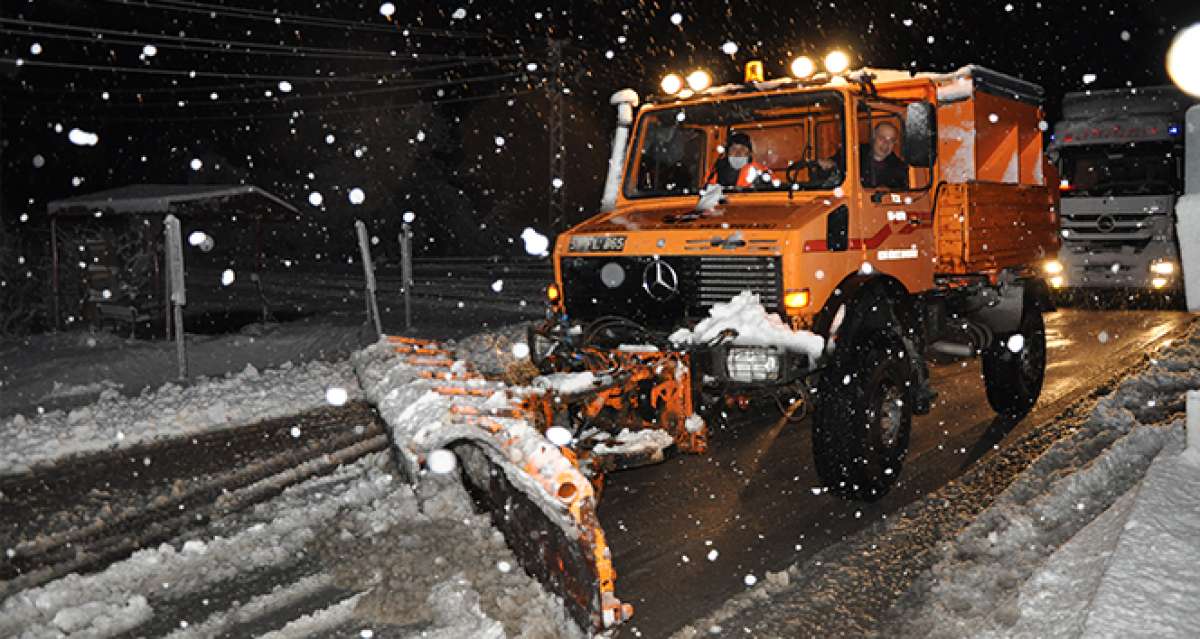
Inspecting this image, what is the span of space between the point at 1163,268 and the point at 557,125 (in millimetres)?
15062

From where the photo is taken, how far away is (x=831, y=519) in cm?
530

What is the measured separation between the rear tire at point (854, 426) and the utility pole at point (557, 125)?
62.9ft

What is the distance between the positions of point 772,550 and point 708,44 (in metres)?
33.3

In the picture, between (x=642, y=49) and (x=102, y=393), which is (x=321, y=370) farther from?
(x=642, y=49)

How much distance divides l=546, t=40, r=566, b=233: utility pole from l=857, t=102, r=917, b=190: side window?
1818 centimetres

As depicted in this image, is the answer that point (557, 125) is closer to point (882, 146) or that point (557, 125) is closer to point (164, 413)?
point (164, 413)

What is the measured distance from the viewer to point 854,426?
5367 mm

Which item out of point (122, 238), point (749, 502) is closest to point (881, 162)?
point (749, 502)

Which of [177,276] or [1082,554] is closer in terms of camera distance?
[1082,554]

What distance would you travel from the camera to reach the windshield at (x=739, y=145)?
6.02 metres

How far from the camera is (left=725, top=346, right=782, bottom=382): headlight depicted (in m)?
5.12

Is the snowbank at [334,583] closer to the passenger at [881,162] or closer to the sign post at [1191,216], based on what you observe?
the passenger at [881,162]

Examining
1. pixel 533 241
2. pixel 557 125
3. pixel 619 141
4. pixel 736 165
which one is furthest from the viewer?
pixel 533 241

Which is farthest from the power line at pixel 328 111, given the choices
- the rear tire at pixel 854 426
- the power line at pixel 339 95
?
the rear tire at pixel 854 426
